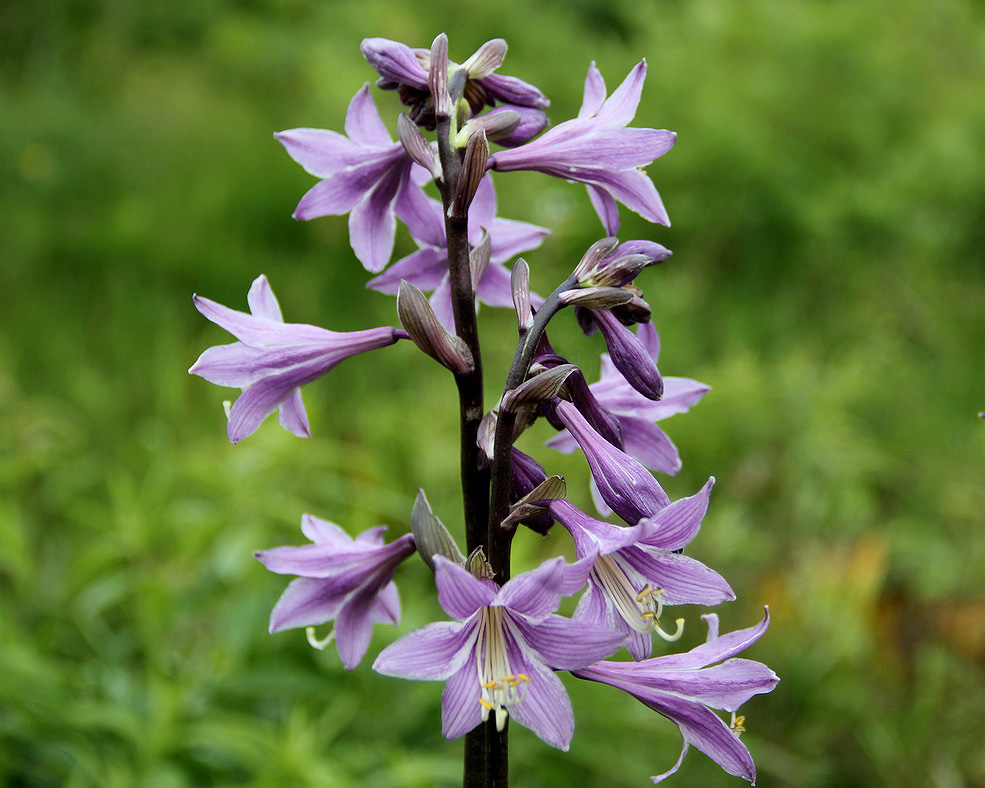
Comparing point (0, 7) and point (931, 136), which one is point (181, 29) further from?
point (931, 136)

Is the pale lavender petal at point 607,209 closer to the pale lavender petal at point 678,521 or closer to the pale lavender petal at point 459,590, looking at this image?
the pale lavender petal at point 678,521

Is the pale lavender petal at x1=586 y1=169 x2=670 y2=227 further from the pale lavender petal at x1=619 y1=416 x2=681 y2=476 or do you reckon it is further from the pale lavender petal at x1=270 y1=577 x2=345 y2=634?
the pale lavender petal at x1=270 y1=577 x2=345 y2=634

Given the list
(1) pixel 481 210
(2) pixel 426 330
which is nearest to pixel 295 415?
(2) pixel 426 330

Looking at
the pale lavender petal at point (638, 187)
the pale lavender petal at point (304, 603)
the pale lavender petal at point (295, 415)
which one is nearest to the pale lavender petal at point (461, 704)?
the pale lavender petal at point (304, 603)

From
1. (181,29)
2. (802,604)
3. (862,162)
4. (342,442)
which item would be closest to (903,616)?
(802,604)

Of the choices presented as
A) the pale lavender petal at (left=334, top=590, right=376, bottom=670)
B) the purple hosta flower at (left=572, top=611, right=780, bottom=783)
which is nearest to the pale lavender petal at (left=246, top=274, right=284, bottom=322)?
the pale lavender petal at (left=334, top=590, right=376, bottom=670)
